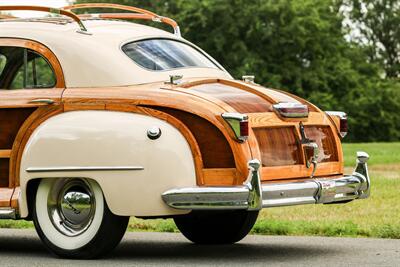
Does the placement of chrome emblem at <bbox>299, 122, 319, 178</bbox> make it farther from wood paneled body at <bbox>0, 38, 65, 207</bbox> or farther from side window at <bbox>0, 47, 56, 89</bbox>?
side window at <bbox>0, 47, 56, 89</bbox>

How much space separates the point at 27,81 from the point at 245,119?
192 cm

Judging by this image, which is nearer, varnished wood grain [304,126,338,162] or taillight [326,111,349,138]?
varnished wood grain [304,126,338,162]

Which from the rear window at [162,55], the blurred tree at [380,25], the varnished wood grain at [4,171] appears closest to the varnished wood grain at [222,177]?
the rear window at [162,55]

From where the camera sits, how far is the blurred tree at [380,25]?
74.1 m

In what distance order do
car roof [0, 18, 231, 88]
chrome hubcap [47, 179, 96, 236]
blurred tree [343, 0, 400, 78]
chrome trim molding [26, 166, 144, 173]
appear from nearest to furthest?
chrome trim molding [26, 166, 144, 173]
chrome hubcap [47, 179, 96, 236]
car roof [0, 18, 231, 88]
blurred tree [343, 0, 400, 78]

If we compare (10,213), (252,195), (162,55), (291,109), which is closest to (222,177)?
(252,195)

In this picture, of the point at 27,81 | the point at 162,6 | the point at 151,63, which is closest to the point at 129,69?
the point at 151,63

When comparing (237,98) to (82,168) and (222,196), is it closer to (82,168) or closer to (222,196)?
(222,196)

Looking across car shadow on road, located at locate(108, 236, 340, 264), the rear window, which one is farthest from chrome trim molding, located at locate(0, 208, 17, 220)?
the rear window

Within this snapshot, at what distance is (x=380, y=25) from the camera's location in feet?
247

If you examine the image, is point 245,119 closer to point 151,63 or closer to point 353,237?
point 151,63

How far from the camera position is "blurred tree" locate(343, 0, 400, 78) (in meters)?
74.1

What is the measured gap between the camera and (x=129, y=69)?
8.33 meters

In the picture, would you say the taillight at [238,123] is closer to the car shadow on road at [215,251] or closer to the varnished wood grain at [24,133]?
the car shadow on road at [215,251]
